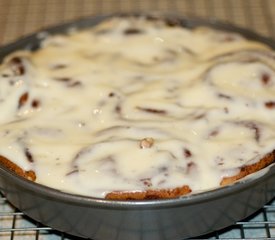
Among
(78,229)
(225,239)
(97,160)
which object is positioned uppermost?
(97,160)

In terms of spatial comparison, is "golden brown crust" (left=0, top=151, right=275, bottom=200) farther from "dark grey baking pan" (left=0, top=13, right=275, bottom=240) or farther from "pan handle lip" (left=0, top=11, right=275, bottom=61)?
"pan handle lip" (left=0, top=11, right=275, bottom=61)

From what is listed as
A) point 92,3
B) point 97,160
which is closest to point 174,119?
point 97,160

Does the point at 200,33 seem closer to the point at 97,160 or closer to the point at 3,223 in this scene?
the point at 97,160

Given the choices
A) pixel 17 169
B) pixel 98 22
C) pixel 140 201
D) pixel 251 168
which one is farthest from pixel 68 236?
pixel 98 22

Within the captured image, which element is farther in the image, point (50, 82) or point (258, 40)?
point (258, 40)

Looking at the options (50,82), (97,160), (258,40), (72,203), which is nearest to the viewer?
(72,203)

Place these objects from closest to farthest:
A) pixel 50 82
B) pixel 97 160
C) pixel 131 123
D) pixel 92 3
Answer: pixel 97 160
pixel 131 123
pixel 50 82
pixel 92 3

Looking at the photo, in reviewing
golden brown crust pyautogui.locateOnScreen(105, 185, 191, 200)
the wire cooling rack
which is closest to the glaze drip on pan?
golden brown crust pyautogui.locateOnScreen(105, 185, 191, 200)

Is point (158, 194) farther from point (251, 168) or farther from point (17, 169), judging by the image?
point (17, 169)
